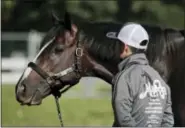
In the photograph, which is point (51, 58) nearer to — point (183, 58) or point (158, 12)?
point (183, 58)

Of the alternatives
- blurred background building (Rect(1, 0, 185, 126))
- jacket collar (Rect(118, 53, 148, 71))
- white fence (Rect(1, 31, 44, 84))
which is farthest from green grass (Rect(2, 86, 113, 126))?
blurred background building (Rect(1, 0, 185, 126))

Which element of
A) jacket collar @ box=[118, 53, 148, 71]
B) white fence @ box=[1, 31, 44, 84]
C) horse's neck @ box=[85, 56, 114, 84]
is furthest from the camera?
white fence @ box=[1, 31, 44, 84]

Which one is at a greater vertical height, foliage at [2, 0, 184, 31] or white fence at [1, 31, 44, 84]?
white fence at [1, 31, 44, 84]

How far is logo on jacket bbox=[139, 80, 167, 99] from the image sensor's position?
184 inches

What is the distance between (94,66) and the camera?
255 inches

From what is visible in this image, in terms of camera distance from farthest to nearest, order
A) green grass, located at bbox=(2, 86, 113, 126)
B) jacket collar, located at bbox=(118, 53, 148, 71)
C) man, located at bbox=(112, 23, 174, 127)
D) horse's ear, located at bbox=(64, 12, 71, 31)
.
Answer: green grass, located at bbox=(2, 86, 113, 126) < horse's ear, located at bbox=(64, 12, 71, 31) < jacket collar, located at bbox=(118, 53, 148, 71) < man, located at bbox=(112, 23, 174, 127)

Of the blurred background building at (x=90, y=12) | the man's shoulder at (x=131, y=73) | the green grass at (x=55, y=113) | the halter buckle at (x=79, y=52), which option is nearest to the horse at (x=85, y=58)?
the halter buckle at (x=79, y=52)

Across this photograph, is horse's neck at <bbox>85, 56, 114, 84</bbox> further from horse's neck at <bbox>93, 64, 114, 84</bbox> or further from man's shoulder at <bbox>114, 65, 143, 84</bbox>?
man's shoulder at <bbox>114, 65, 143, 84</bbox>

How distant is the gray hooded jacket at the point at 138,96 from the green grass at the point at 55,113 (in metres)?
5.41

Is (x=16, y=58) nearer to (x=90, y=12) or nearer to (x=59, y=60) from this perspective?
(x=90, y=12)

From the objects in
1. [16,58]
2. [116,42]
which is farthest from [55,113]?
[16,58]

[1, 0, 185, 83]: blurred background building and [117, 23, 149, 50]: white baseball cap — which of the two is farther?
[1, 0, 185, 83]: blurred background building

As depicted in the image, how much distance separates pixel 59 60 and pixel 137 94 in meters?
1.84

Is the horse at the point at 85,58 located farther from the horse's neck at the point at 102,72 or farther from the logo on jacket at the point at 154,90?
the logo on jacket at the point at 154,90
